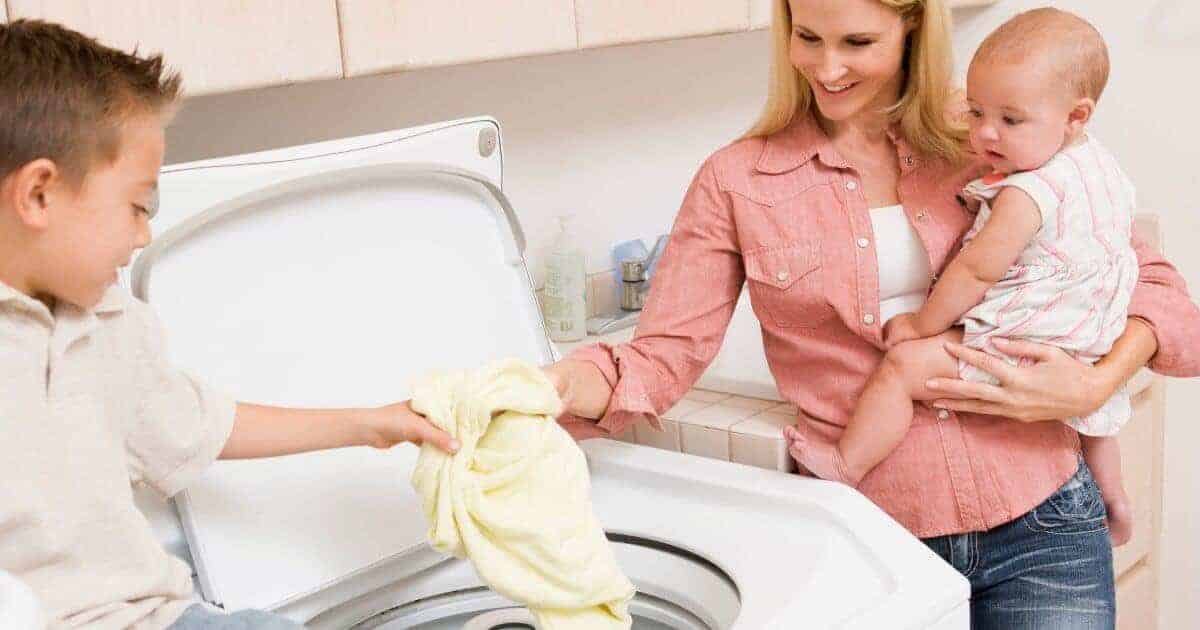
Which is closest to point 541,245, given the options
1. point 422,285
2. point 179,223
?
point 422,285

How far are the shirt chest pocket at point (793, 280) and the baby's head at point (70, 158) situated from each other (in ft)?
2.47

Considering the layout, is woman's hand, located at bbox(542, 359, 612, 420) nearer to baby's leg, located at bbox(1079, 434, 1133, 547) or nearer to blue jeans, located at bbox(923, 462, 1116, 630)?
blue jeans, located at bbox(923, 462, 1116, 630)

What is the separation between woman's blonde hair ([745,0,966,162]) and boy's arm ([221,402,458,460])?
594 mm

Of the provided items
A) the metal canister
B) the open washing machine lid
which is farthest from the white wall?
the open washing machine lid

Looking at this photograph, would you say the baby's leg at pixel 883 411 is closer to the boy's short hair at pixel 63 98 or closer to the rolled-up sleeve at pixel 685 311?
the rolled-up sleeve at pixel 685 311

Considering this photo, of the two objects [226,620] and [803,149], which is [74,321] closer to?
[226,620]

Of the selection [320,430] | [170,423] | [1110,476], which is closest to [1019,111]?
[1110,476]

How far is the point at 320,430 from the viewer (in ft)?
4.28

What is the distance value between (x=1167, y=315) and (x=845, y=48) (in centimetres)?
51

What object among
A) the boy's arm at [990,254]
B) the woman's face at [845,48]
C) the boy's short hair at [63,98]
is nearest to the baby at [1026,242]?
the boy's arm at [990,254]

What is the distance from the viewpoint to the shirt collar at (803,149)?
5.22 feet

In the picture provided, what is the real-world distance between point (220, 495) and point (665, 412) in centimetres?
57

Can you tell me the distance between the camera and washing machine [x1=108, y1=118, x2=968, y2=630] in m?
1.31

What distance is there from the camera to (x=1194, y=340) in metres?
1.62
